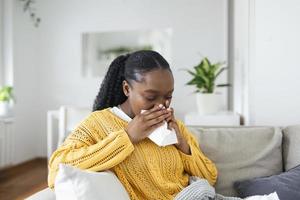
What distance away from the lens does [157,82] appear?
46.1 inches

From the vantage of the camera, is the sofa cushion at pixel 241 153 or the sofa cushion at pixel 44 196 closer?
the sofa cushion at pixel 44 196

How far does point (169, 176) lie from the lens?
1.26 meters

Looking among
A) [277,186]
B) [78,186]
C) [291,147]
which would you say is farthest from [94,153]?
[291,147]

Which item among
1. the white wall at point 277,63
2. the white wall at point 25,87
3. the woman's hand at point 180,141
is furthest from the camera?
the white wall at point 25,87

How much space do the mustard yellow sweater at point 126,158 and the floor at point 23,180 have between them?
1.97 m

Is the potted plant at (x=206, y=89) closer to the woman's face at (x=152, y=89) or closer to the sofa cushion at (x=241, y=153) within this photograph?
the sofa cushion at (x=241, y=153)

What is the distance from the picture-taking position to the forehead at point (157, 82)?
1.17 metres

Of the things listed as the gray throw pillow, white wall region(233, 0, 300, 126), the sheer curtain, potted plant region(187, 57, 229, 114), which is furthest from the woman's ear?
the sheer curtain

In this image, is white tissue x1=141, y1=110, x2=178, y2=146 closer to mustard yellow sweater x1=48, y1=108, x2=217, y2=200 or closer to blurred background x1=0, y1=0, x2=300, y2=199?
mustard yellow sweater x1=48, y1=108, x2=217, y2=200

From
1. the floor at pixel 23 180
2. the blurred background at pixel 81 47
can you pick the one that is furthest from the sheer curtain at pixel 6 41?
the floor at pixel 23 180

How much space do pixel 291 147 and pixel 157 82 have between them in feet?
2.47

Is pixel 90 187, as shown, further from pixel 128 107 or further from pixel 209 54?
pixel 209 54

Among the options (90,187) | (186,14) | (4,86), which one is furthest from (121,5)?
(90,187)

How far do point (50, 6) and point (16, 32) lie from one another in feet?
1.80
